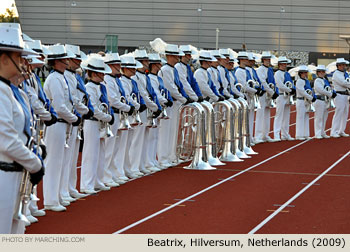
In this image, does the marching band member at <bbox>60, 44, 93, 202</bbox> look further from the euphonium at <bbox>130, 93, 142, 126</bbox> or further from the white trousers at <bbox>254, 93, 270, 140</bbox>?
the white trousers at <bbox>254, 93, 270, 140</bbox>

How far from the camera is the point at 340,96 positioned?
23.2 metres

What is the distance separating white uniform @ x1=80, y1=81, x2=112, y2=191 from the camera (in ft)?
40.3

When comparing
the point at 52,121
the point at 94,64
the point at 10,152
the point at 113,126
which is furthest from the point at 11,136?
the point at 113,126

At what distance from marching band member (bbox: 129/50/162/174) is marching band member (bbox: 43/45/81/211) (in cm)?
377

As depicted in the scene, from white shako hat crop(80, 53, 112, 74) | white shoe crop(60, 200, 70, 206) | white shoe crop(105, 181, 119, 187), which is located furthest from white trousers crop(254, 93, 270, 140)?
white shoe crop(60, 200, 70, 206)

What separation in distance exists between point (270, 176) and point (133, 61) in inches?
132

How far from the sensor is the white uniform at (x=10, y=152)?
6035 mm

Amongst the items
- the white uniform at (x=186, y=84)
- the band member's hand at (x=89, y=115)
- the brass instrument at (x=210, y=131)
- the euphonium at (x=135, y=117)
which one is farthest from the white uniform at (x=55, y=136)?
the white uniform at (x=186, y=84)

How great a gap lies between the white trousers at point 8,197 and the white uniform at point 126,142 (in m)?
7.57

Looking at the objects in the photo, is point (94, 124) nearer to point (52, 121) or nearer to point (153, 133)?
point (52, 121)

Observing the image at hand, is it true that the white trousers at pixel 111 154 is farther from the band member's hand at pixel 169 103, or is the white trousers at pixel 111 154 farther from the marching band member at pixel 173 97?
the marching band member at pixel 173 97

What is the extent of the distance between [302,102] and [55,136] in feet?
42.6

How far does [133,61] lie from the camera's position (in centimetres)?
1405

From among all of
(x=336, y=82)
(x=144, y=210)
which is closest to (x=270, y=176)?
(x=144, y=210)
